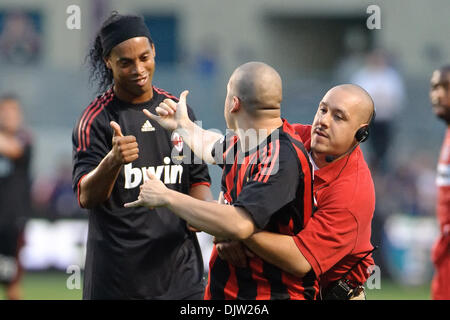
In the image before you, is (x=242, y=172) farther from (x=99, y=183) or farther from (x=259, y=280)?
(x=99, y=183)

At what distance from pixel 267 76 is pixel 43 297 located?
7.31m

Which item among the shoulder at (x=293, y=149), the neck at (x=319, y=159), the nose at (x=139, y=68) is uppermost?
the nose at (x=139, y=68)

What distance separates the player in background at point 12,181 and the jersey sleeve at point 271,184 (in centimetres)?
716

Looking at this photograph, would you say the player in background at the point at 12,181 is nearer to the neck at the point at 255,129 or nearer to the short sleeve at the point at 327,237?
the neck at the point at 255,129

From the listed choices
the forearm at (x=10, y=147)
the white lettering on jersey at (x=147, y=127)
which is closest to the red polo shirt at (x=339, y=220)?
the white lettering on jersey at (x=147, y=127)

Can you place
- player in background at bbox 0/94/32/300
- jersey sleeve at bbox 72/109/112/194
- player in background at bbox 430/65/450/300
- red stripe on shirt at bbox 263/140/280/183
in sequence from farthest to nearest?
1. player in background at bbox 0/94/32/300
2. player in background at bbox 430/65/450/300
3. jersey sleeve at bbox 72/109/112/194
4. red stripe on shirt at bbox 263/140/280/183

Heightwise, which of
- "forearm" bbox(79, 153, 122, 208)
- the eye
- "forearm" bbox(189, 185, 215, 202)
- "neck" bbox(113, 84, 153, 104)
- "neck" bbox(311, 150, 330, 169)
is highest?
the eye

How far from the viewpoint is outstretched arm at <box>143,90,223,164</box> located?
4.92 m

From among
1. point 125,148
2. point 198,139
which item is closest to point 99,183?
point 125,148

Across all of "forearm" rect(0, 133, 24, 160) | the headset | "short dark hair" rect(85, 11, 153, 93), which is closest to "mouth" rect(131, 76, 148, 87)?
"short dark hair" rect(85, 11, 153, 93)

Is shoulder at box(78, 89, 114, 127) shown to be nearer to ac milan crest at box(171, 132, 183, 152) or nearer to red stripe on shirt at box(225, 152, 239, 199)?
ac milan crest at box(171, 132, 183, 152)

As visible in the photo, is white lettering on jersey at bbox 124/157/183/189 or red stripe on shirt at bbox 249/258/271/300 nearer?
red stripe on shirt at bbox 249/258/271/300

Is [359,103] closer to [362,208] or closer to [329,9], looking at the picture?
[362,208]

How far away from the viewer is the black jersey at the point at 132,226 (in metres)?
5.44
